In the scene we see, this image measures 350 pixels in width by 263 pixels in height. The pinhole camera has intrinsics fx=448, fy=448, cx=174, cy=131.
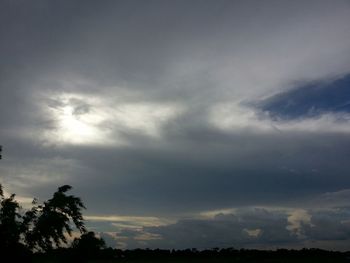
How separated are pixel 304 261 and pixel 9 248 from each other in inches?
7009

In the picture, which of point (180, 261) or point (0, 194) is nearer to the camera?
point (0, 194)

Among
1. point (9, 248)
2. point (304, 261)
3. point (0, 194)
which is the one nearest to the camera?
point (9, 248)

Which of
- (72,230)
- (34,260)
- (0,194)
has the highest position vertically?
(0,194)

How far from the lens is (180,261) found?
19000 cm

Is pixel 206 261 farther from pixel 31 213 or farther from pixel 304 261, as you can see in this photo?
pixel 31 213

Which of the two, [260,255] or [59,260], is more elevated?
[260,255]

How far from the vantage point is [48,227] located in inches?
1024

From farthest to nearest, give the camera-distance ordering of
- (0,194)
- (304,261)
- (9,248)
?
1. (304,261)
2. (0,194)
3. (9,248)

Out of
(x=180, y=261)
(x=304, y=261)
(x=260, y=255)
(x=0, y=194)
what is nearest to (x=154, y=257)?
(x=180, y=261)

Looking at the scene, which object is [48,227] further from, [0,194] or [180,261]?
[180,261]

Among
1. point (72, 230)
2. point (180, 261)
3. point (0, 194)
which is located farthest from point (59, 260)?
point (180, 261)

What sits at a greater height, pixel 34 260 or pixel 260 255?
pixel 260 255

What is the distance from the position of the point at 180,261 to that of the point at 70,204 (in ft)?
563

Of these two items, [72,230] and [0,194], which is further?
[0,194]
